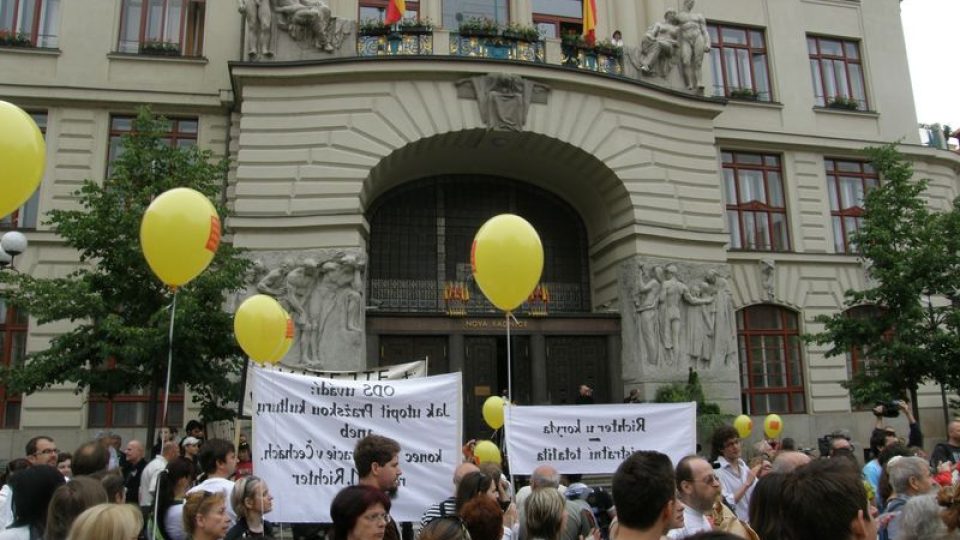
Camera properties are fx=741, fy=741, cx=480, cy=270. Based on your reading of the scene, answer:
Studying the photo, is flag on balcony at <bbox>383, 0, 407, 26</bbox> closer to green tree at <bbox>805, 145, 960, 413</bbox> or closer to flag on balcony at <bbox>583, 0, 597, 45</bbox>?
flag on balcony at <bbox>583, 0, 597, 45</bbox>

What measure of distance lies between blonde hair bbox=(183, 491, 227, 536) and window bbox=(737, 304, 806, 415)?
21.0 metres

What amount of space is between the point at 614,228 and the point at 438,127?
5.91m

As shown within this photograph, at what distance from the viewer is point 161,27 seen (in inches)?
878

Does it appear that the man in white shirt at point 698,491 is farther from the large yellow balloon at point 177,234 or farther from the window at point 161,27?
the window at point 161,27


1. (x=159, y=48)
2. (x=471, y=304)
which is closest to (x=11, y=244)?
(x=471, y=304)

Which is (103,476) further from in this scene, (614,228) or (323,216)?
(614,228)

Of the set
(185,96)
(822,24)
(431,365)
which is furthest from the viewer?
(822,24)

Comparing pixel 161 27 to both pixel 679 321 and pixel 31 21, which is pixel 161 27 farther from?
pixel 679 321

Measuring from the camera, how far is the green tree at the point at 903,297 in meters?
18.3

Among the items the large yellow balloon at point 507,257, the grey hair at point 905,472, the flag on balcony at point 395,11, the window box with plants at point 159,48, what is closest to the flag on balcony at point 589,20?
the flag on balcony at point 395,11

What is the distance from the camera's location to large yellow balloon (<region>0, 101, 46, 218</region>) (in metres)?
6.35

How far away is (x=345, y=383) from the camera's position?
307 inches

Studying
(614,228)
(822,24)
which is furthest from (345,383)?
(822,24)

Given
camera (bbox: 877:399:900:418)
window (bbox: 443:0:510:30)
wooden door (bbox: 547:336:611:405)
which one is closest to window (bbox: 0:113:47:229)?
window (bbox: 443:0:510:30)
